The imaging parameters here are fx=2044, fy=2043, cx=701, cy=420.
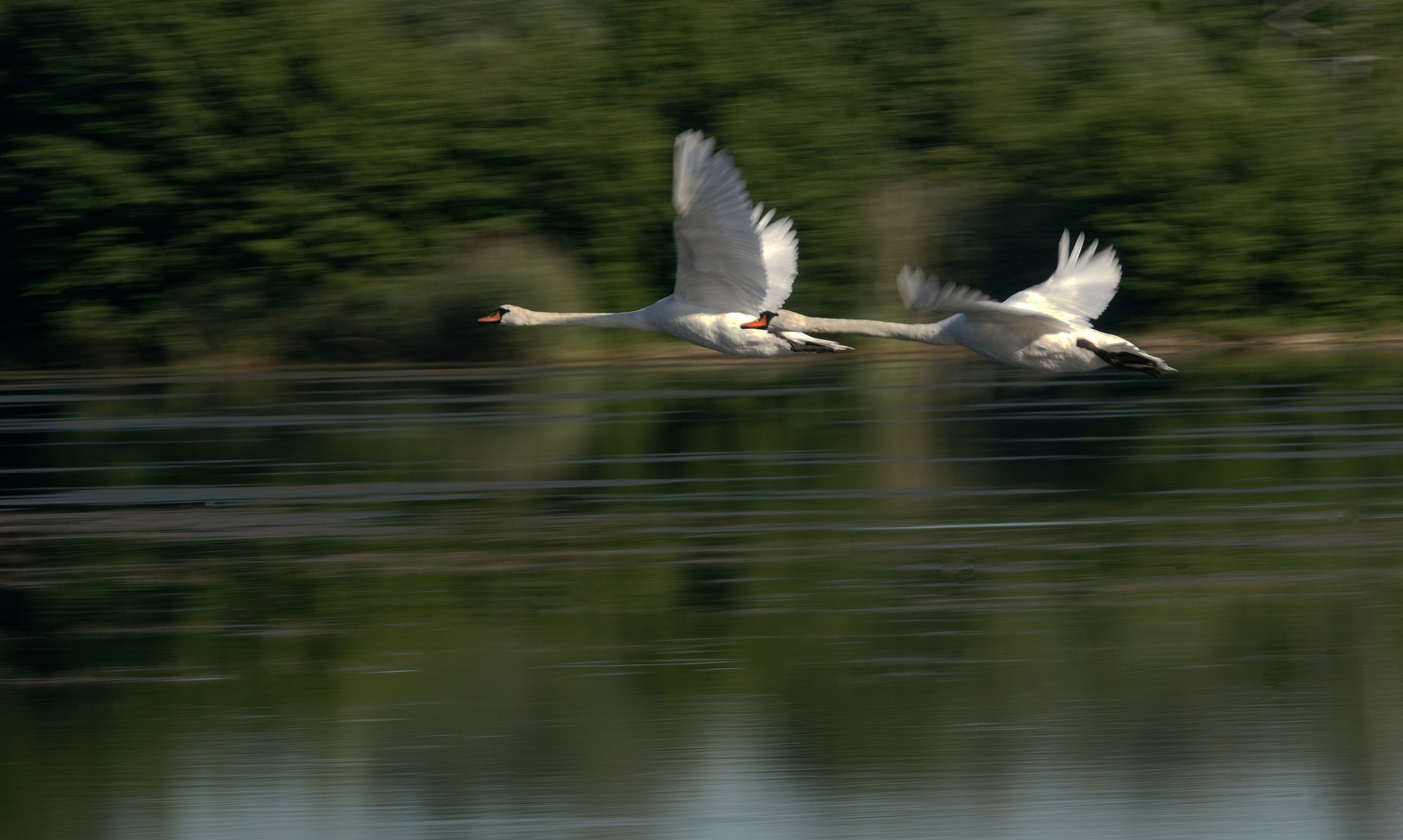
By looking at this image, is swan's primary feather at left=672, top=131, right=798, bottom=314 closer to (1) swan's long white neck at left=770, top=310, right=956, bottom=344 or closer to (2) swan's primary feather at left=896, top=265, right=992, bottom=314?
(1) swan's long white neck at left=770, top=310, right=956, bottom=344

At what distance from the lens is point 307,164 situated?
103ft

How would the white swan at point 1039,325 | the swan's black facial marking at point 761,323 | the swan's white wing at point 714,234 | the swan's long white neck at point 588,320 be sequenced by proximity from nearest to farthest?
the white swan at point 1039,325 → the swan's white wing at point 714,234 → the swan's black facial marking at point 761,323 → the swan's long white neck at point 588,320

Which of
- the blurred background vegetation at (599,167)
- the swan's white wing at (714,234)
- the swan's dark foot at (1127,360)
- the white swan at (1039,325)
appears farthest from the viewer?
the blurred background vegetation at (599,167)

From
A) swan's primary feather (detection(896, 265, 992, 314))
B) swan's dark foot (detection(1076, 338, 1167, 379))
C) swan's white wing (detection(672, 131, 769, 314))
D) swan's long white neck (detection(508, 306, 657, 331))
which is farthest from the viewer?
swan's long white neck (detection(508, 306, 657, 331))

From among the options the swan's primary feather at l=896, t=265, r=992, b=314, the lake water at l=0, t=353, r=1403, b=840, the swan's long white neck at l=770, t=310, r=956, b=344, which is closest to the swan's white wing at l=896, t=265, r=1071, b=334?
the swan's primary feather at l=896, t=265, r=992, b=314

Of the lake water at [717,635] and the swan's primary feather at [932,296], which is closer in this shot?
the lake water at [717,635]

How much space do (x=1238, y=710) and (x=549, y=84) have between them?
25942 mm

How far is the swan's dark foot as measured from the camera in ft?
38.6

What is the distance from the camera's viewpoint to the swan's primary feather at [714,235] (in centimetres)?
1272

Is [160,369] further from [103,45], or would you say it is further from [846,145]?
[846,145]

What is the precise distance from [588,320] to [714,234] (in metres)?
1.65

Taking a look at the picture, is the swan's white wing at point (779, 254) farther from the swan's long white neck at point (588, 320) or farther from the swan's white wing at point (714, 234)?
the swan's long white neck at point (588, 320)

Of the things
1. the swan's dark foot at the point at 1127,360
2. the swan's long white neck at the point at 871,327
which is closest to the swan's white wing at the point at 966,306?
the swan's dark foot at the point at 1127,360

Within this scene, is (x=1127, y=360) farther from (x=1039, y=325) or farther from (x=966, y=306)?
(x=966, y=306)
